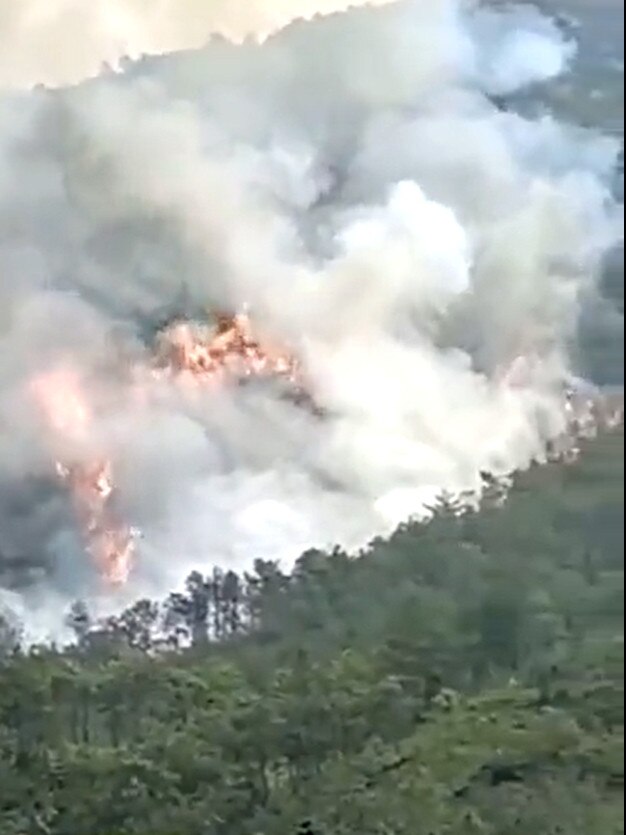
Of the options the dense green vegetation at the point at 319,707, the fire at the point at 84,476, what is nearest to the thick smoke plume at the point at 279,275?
the fire at the point at 84,476

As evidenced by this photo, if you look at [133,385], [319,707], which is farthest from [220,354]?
[319,707]

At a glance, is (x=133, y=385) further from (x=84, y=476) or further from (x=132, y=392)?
(x=84, y=476)

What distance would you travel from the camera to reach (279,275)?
3014 millimetres

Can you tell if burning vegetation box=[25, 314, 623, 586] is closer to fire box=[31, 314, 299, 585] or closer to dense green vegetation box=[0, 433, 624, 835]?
fire box=[31, 314, 299, 585]

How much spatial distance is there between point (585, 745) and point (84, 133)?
5.76 feet

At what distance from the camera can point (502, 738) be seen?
2.49 meters

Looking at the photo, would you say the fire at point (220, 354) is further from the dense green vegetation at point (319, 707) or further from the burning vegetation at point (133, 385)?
the dense green vegetation at point (319, 707)

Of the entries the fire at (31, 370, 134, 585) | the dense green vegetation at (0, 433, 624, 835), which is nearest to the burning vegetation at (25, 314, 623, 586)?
the fire at (31, 370, 134, 585)

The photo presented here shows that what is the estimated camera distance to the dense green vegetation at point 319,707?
90.6 inches

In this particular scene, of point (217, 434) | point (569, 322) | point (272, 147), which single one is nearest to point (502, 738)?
point (569, 322)

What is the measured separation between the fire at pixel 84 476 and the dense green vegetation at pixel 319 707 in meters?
0.14

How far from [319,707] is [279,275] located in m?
0.88

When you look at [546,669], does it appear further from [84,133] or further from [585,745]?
[84,133]

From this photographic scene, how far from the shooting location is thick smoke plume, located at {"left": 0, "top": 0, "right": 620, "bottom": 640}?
2836 mm
